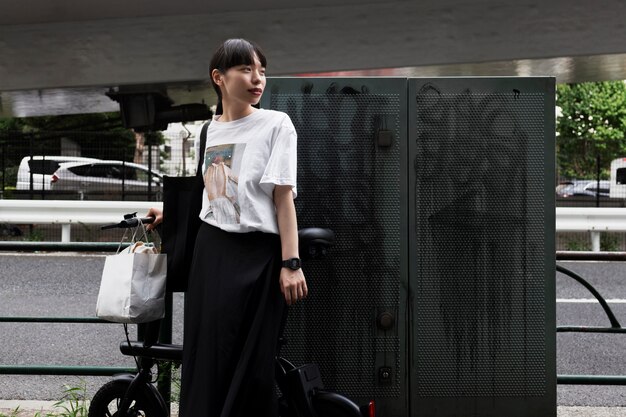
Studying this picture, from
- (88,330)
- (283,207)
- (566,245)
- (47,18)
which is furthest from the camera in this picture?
(566,245)

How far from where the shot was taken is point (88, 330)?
8.12 meters

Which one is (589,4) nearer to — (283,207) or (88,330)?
(88,330)

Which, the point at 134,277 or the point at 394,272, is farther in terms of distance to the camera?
the point at 394,272

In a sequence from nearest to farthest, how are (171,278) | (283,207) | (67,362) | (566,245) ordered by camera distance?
1. (283,207)
2. (171,278)
3. (67,362)
4. (566,245)

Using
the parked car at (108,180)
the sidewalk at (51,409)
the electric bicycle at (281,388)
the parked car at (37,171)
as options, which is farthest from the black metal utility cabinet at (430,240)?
the parked car at (37,171)

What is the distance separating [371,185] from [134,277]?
1.00 metres

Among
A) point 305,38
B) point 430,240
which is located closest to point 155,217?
point 430,240

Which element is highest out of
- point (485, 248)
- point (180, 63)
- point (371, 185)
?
point (180, 63)

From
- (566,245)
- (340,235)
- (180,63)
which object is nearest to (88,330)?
(180,63)

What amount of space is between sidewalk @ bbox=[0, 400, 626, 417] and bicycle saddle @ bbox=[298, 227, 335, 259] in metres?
1.97

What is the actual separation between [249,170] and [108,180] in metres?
15.3

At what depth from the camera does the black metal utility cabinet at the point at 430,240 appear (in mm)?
3283

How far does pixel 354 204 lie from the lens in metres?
3.29

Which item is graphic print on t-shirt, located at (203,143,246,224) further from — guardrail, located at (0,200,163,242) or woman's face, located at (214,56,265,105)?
guardrail, located at (0,200,163,242)
